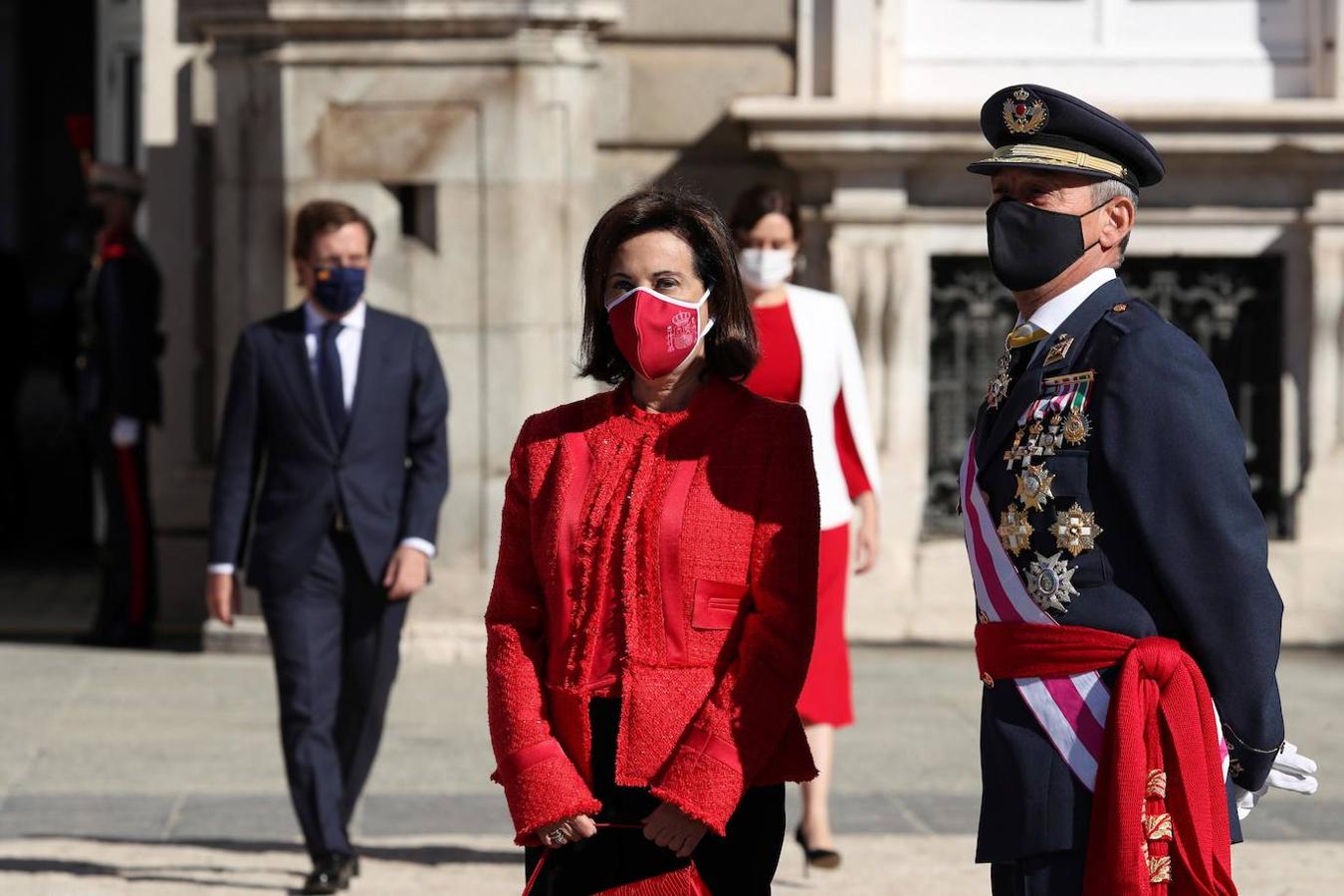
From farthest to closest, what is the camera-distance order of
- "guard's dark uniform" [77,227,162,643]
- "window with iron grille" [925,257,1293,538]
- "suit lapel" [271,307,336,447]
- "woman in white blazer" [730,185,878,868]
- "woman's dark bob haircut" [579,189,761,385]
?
"window with iron grille" [925,257,1293,538] < "guard's dark uniform" [77,227,162,643] < "woman in white blazer" [730,185,878,868] < "suit lapel" [271,307,336,447] < "woman's dark bob haircut" [579,189,761,385]

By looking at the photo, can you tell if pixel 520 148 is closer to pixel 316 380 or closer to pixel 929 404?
pixel 929 404

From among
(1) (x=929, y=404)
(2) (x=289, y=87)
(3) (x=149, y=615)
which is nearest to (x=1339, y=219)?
(1) (x=929, y=404)

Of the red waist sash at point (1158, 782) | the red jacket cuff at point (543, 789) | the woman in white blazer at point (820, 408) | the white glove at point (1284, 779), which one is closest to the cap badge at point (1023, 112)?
the red waist sash at point (1158, 782)

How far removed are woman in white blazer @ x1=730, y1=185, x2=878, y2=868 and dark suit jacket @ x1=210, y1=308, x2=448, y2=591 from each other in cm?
95

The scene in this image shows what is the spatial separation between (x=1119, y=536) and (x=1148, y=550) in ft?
0.20

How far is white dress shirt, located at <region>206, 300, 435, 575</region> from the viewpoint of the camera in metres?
6.61

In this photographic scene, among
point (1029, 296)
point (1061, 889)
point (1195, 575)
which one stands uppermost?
point (1029, 296)

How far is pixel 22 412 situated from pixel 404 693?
12795mm

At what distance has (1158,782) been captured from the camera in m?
3.62

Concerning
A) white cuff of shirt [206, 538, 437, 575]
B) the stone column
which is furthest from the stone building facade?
white cuff of shirt [206, 538, 437, 575]

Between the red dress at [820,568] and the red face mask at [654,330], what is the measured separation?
9.02 ft

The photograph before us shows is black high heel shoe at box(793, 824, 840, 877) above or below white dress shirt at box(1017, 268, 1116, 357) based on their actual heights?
below

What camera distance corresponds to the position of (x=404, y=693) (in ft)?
31.1

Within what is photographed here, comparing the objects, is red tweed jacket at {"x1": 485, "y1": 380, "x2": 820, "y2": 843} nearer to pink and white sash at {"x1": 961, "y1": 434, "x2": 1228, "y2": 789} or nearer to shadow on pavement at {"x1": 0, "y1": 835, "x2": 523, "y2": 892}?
pink and white sash at {"x1": 961, "y1": 434, "x2": 1228, "y2": 789}
